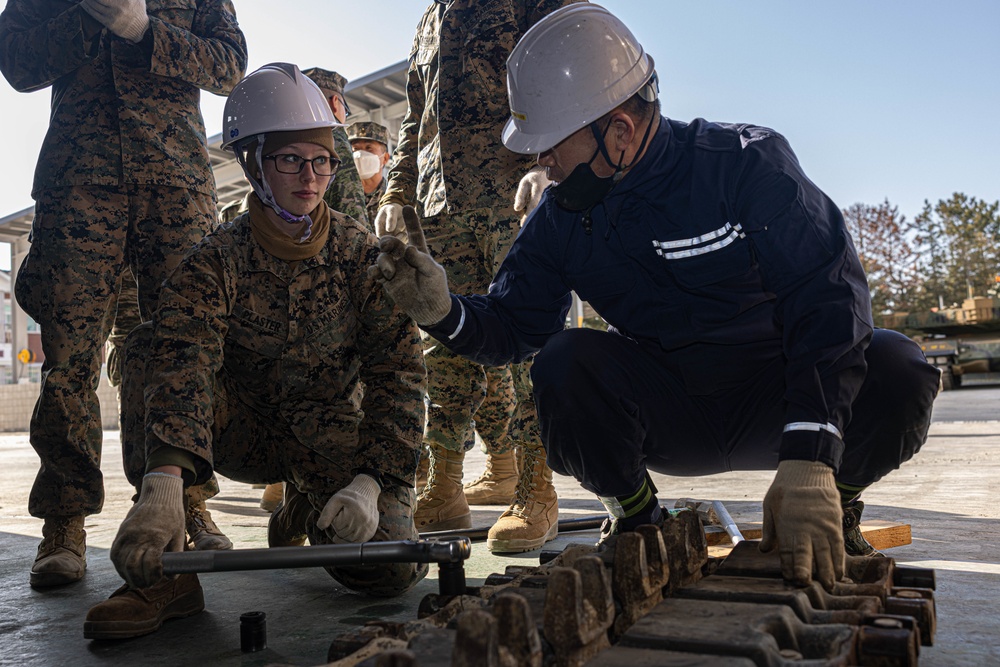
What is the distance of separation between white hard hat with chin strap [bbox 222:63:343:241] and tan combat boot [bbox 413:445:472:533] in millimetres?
1420

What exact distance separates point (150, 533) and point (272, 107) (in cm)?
137

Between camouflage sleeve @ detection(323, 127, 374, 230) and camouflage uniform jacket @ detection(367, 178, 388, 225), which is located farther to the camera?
camouflage uniform jacket @ detection(367, 178, 388, 225)

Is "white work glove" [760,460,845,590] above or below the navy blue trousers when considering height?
below

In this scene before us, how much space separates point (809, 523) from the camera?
1.51 meters

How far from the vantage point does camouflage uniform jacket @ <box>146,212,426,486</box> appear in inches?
86.3

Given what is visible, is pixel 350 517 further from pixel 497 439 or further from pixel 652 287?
pixel 497 439

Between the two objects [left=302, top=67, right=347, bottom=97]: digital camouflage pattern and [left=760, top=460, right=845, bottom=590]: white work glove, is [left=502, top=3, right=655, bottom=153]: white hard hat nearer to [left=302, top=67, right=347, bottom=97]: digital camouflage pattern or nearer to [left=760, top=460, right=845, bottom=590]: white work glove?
[left=760, top=460, right=845, bottom=590]: white work glove

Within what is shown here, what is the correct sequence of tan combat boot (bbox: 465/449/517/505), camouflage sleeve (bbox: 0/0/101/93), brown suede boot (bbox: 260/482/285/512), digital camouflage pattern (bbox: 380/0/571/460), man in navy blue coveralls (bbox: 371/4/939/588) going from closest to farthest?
man in navy blue coveralls (bbox: 371/4/939/588), camouflage sleeve (bbox: 0/0/101/93), digital camouflage pattern (bbox: 380/0/571/460), tan combat boot (bbox: 465/449/517/505), brown suede boot (bbox: 260/482/285/512)

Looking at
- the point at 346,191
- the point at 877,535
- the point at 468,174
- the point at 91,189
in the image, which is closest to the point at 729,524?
the point at 877,535

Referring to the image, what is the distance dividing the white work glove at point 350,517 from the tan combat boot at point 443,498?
1300 mm

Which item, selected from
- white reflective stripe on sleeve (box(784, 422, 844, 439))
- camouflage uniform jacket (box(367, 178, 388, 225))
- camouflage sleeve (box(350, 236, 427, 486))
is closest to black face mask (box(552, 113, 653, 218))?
camouflage sleeve (box(350, 236, 427, 486))

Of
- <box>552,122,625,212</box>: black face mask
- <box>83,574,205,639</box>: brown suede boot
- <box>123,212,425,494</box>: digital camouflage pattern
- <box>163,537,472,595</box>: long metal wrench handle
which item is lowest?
<box>83,574,205,639</box>: brown suede boot

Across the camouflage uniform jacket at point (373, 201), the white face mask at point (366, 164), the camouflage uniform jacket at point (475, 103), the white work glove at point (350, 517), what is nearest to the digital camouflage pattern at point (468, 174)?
the camouflage uniform jacket at point (475, 103)

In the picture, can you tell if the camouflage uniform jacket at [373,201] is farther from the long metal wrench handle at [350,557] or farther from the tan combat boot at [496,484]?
the long metal wrench handle at [350,557]
